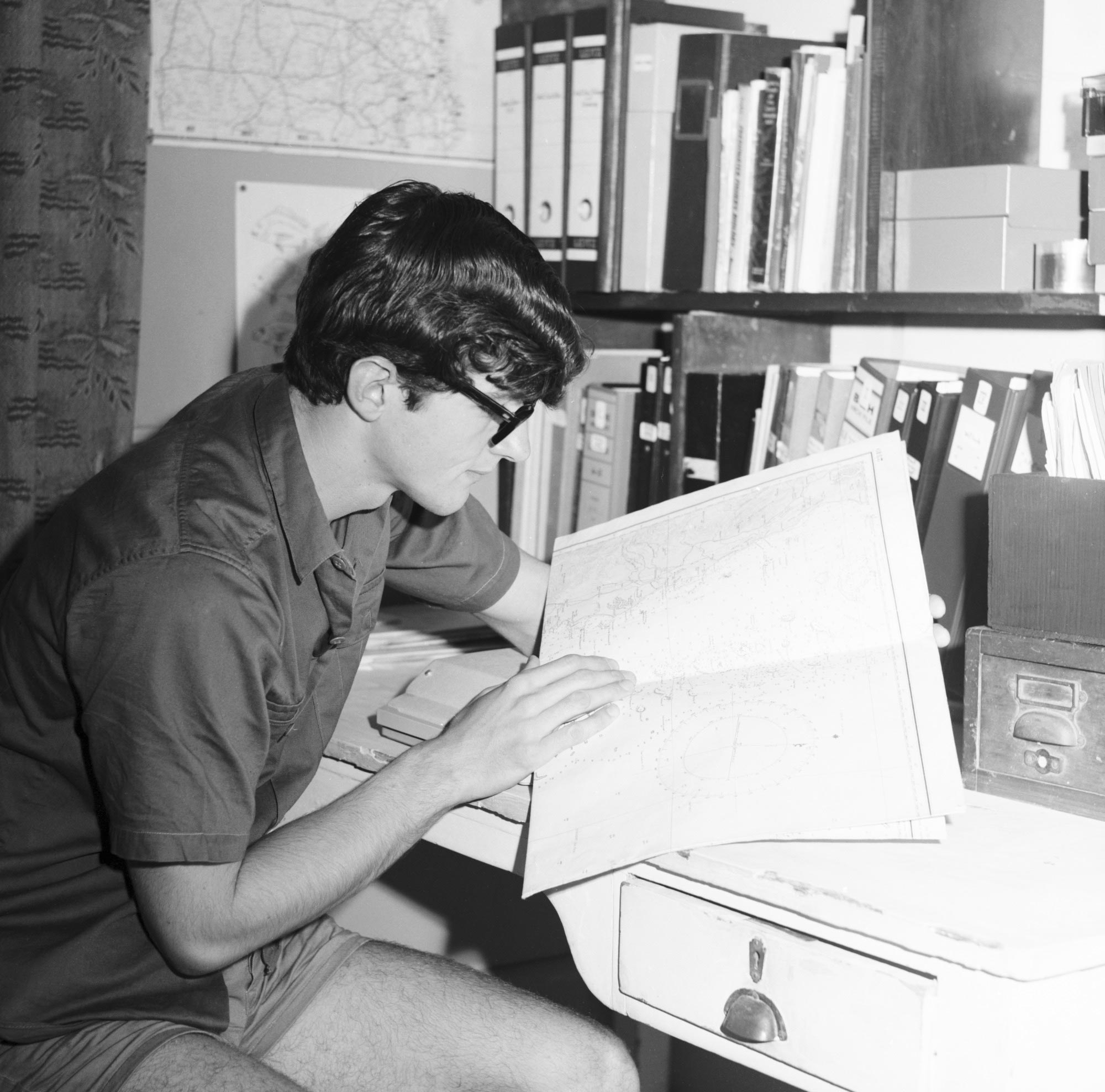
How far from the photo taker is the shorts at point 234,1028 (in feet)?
3.30

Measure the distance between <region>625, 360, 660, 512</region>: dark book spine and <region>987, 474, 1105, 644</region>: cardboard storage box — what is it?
0.69m

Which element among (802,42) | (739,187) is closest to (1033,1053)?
(739,187)

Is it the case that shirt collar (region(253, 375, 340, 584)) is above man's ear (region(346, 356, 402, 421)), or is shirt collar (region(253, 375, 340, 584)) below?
below

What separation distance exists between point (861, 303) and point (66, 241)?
102cm

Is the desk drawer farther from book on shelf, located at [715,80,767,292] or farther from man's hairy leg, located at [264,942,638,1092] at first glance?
book on shelf, located at [715,80,767,292]

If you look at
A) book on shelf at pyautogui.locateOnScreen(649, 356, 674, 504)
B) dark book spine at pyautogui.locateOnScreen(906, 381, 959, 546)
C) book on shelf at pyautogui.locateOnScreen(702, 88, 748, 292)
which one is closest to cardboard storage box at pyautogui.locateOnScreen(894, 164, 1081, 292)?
dark book spine at pyautogui.locateOnScreen(906, 381, 959, 546)

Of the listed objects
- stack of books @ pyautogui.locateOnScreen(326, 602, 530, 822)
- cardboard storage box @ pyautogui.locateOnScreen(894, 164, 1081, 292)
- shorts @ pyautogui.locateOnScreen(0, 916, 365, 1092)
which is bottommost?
shorts @ pyautogui.locateOnScreen(0, 916, 365, 1092)

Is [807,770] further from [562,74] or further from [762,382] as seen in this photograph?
[562,74]

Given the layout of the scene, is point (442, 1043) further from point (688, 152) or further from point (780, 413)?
point (688, 152)

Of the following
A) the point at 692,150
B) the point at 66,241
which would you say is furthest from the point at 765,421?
the point at 66,241

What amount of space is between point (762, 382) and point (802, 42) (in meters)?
0.46

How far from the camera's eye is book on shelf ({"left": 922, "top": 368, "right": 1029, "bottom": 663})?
1317 mm

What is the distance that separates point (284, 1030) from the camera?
119 cm

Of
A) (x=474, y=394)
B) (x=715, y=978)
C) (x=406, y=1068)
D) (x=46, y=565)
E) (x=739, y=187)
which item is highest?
(x=739, y=187)
